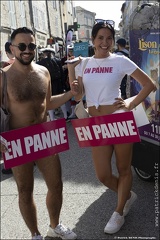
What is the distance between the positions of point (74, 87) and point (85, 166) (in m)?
2.69

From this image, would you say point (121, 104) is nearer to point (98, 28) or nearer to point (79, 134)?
point (79, 134)

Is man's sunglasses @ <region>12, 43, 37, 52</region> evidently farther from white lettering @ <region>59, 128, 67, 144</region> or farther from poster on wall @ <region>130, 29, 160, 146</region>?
poster on wall @ <region>130, 29, 160, 146</region>

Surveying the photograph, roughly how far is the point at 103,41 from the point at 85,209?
2027mm

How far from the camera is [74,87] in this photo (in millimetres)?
1738

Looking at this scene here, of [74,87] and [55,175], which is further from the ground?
[74,87]

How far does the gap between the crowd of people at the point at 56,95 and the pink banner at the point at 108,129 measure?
212 mm

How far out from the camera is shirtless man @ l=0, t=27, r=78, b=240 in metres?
1.49

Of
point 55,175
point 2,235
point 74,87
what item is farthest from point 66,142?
point 2,235

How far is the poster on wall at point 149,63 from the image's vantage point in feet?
8.87

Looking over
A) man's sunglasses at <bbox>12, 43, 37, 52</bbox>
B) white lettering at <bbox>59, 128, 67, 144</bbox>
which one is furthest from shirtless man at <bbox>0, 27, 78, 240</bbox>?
white lettering at <bbox>59, 128, 67, 144</bbox>

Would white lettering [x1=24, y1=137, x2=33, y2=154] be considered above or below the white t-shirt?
below

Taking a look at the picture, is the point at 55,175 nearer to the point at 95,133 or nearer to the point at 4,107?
the point at 95,133

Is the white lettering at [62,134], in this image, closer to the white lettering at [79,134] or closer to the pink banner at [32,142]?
the pink banner at [32,142]

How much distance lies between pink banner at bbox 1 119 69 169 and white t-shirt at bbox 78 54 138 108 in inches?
15.8
